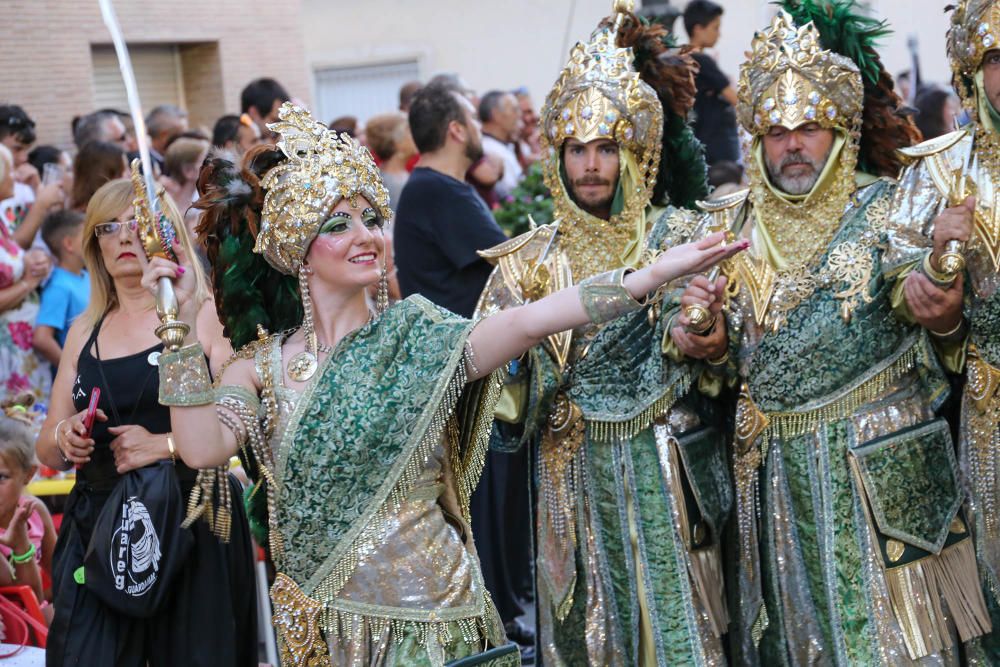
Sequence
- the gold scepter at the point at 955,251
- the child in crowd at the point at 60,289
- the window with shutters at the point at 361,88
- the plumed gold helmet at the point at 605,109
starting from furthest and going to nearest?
the window with shutters at the point at 361,88 → the child in crowd at the point at 60,289 → the plumed gold helmet at the point at 605,109 → the gold scepter at the point at 955,251

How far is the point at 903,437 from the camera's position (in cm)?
413

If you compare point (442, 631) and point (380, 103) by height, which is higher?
point (380, 103)

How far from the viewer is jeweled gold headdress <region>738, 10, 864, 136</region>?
4293 mm

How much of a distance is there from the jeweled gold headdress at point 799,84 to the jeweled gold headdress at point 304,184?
1455mm

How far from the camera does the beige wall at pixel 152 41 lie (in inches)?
444

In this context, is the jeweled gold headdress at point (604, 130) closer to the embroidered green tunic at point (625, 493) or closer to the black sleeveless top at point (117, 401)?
the embroidered green tunic at point (625, 493)

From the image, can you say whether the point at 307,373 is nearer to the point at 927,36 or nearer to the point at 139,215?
the point at 139,215

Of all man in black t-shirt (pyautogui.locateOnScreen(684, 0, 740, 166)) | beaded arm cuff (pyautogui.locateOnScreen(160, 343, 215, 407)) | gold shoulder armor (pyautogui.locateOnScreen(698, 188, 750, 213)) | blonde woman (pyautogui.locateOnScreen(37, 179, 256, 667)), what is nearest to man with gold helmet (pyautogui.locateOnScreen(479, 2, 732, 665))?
gold shoulder armor (pyautogui.locateOnScreen(698, 188, 750, 213))

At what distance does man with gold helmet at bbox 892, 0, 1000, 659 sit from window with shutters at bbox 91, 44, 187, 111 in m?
9.26

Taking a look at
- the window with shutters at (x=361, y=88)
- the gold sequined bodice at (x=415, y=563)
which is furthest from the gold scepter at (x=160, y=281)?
the window with shutters at (x=361, y=88)

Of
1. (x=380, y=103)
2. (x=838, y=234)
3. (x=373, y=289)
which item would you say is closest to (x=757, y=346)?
(x=838, y=234)

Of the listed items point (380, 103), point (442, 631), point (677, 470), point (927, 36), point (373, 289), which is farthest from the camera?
point (380, 103)

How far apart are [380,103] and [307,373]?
54.2 feet

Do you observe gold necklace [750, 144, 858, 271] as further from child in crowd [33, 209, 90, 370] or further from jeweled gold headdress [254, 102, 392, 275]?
child in crowd [33, 209, 90, 370]
